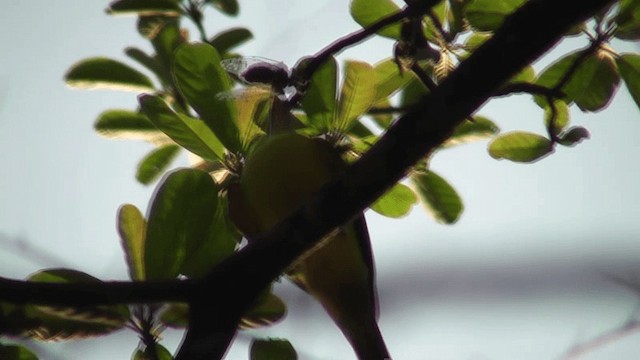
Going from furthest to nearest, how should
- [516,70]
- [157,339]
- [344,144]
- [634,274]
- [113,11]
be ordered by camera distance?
[113,11] < [344,144] < [157,339] < [516,70] < [634,274]

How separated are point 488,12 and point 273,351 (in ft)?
3.10

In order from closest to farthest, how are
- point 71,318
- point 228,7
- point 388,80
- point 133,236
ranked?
point 71,318 → point 133,236 → point 388,80 → point 228,7

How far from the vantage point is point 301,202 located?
1967mm

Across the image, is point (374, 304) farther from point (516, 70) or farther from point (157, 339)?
point (516, 70)

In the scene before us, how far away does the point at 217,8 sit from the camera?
2449mm

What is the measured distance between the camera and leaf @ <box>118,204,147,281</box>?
173 centimetres

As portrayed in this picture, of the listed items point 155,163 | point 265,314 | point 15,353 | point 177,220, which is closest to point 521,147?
point 265,314

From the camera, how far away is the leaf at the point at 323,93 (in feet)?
6.23

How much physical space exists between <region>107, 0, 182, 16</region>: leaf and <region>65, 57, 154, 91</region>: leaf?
0.52 feet

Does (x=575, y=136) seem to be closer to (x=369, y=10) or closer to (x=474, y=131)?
(x=474, y=131)

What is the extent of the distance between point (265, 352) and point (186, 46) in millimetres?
733

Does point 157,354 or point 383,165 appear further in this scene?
point 157,354

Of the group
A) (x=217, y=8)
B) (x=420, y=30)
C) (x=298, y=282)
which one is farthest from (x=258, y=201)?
(x=217, y=8)

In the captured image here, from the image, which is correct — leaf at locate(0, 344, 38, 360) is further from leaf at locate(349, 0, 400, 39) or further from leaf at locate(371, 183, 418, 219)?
leaf at locate(349, 0, 400, 39)
